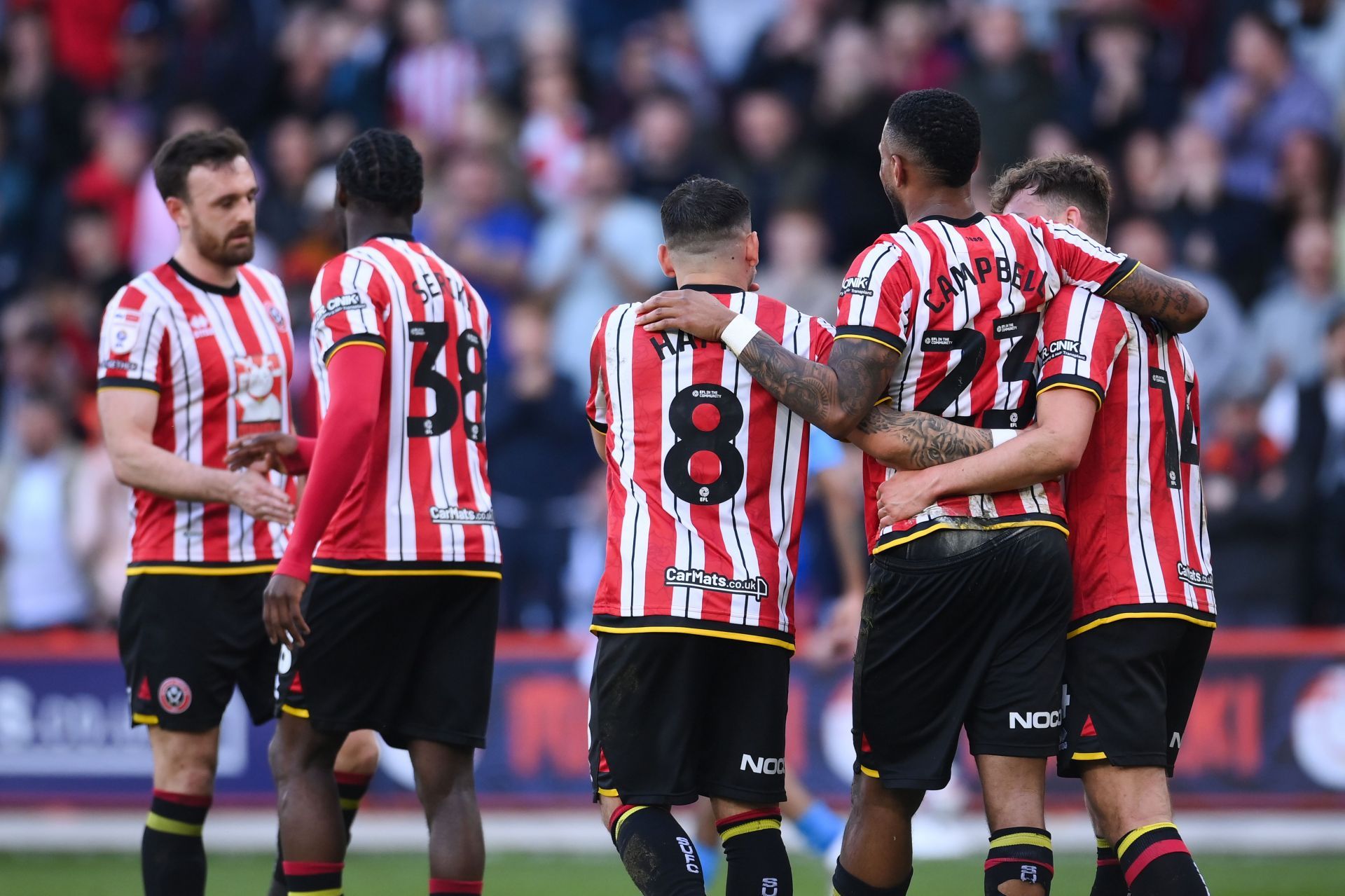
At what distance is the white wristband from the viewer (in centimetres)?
512

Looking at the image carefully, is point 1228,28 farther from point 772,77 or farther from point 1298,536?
point 1298,536

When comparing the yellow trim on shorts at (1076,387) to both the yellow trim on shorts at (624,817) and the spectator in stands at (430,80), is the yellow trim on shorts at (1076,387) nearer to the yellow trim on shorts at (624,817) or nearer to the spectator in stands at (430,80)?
the yellow trim on shorts at (624,817)

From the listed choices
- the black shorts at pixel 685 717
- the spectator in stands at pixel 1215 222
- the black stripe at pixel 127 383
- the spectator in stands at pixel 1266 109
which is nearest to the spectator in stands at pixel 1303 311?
the spectator in stands at pixel 1215 222

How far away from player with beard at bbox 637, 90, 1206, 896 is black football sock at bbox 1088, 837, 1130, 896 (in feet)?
1.72

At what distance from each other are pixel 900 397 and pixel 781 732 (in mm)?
1119

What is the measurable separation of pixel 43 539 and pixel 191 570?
649 cm

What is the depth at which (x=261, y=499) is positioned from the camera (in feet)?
20.4

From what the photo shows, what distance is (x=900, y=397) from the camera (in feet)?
17.1

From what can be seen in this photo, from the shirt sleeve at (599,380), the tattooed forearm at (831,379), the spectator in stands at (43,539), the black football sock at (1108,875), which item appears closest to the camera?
the tattooed forearm at (831,379)

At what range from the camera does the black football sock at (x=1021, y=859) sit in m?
4.95

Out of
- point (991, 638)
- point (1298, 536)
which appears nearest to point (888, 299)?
point (991, 638)

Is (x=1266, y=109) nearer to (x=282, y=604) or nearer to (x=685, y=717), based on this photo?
(x=685, y=717)

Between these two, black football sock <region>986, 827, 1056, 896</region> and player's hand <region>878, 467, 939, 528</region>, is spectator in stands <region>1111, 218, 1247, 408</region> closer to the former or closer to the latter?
player's hand <region>878, 467, 939, 528</region>

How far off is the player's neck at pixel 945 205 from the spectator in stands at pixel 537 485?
692 centimetres
